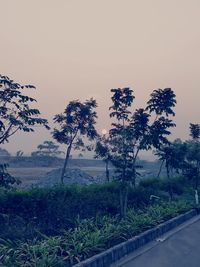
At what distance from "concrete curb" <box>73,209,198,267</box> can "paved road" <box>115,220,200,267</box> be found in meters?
0.23

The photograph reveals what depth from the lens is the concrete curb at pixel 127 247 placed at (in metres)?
8.05

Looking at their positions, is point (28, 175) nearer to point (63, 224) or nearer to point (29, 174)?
point (29, 174)

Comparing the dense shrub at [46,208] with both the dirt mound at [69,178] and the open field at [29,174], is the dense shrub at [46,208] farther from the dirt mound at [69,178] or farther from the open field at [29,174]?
the open field at [29,174]

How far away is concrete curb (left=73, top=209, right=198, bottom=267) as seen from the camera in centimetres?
805

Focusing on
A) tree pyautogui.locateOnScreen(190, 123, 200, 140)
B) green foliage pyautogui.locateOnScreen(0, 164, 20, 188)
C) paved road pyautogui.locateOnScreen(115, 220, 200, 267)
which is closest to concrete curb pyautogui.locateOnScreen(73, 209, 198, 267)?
paved road pyautogui.locateOnScreen(115, 220, 200, 267)

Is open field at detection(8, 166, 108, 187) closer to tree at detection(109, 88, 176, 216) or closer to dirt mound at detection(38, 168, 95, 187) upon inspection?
dirt mound at detection(38, 168, 95, 187)

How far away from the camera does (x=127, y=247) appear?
31.6ft

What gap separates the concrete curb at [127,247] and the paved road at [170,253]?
227 mm

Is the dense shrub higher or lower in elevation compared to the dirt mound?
lower

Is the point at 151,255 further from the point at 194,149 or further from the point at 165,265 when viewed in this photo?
the point at 194,149

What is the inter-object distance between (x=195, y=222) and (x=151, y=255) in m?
6.26

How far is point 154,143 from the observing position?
15742 mm

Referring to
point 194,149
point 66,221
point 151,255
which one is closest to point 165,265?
point 151,255

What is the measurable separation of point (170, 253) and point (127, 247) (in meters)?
1.40
